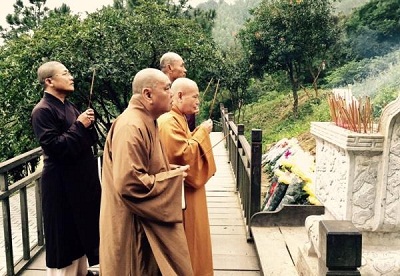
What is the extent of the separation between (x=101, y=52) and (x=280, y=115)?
10.3 metres

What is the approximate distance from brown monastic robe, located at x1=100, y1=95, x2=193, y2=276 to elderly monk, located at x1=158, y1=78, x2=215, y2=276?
1.18 ft

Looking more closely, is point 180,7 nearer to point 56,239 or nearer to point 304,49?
point 304,49

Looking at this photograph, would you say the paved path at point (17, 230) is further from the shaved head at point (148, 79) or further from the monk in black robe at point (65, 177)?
the shaved head at point (148, 79)

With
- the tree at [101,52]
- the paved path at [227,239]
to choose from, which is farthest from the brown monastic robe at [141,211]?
the tree at [101,52]

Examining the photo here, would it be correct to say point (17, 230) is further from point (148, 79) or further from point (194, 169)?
point (148, 79)

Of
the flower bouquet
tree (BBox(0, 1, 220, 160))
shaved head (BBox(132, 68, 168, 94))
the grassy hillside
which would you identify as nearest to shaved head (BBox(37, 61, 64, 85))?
shaved head (BBox(132, 68, 168, 94))

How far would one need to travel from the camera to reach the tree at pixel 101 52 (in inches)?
355

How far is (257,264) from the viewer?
11.7 feet

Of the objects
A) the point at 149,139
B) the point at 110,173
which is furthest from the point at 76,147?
the point at 149,139

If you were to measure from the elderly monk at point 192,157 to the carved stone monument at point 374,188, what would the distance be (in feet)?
2.63

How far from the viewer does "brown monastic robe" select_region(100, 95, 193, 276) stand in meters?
2.19

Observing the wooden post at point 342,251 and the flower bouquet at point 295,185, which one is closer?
the wooden post at point 342,251

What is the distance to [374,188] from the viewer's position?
7.91 feet

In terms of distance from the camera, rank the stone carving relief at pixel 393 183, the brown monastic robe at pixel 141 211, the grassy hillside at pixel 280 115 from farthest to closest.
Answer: the grassy hillside at pixel 280 115 → the stone carving relief at pixel 393 183 → the brown monastic robe at pixel 141 211
